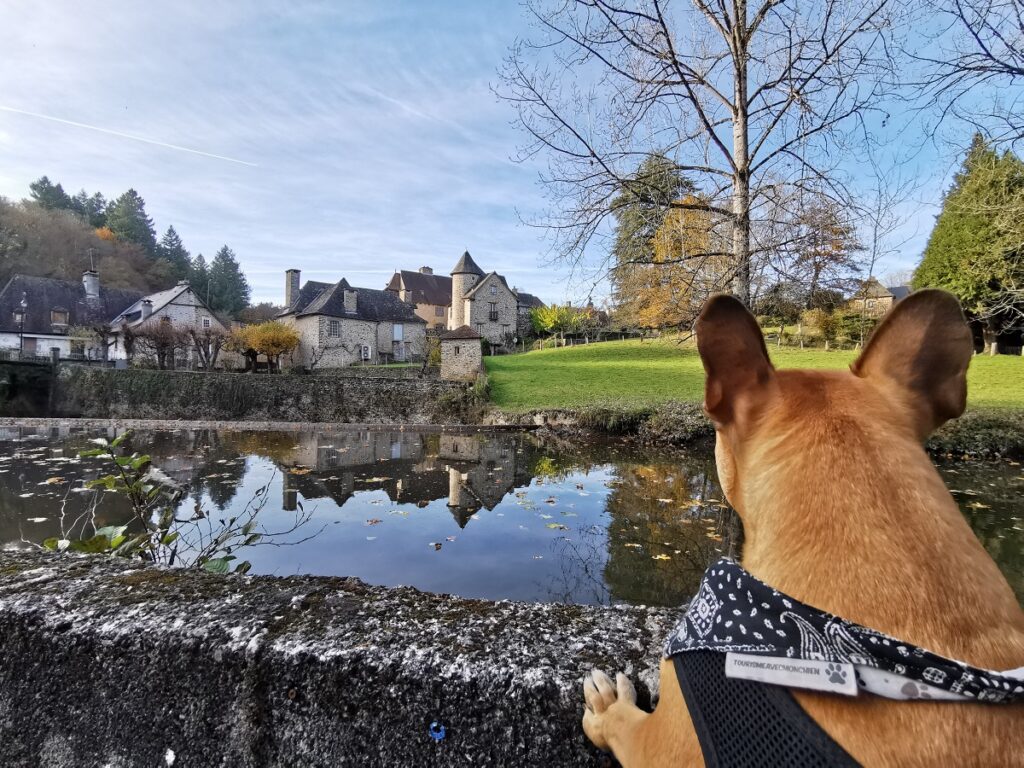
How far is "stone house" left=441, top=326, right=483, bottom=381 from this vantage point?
27469 mm

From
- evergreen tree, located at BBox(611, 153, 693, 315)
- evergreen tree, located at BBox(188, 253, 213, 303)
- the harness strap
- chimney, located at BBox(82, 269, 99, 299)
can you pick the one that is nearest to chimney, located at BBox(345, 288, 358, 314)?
chimney, located at BBox(82, 269, 99, 299)

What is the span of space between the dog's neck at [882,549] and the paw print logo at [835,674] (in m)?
0.10

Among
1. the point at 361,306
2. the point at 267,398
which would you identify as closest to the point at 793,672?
the point at 267,398

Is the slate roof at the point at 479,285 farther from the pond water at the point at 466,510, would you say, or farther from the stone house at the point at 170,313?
the pond water at the point at 466,510

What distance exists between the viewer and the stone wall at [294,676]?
110 centimetres

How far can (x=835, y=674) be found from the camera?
736mm

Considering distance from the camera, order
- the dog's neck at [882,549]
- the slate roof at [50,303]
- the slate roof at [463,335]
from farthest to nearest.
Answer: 1. the slate roof at [50,303]
2. the slate roof at [463,335]
3. the dog's neck at [882,549]

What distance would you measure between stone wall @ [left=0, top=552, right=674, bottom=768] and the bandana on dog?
376 millimetres

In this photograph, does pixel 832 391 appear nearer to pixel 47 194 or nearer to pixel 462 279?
pixel 462 279

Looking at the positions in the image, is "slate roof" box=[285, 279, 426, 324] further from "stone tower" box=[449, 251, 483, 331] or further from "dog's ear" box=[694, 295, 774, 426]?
"dog's ear" box=[694, 295, 774, 426]

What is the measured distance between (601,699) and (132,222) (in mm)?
86692

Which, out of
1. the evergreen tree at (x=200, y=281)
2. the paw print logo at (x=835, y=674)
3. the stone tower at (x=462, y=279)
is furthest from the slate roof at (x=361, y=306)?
the paw print logo at (x=835, y=674)

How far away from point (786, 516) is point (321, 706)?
3.72 feet

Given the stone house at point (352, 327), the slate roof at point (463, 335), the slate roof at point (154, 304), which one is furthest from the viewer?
the slate roof at point (154, 304)
